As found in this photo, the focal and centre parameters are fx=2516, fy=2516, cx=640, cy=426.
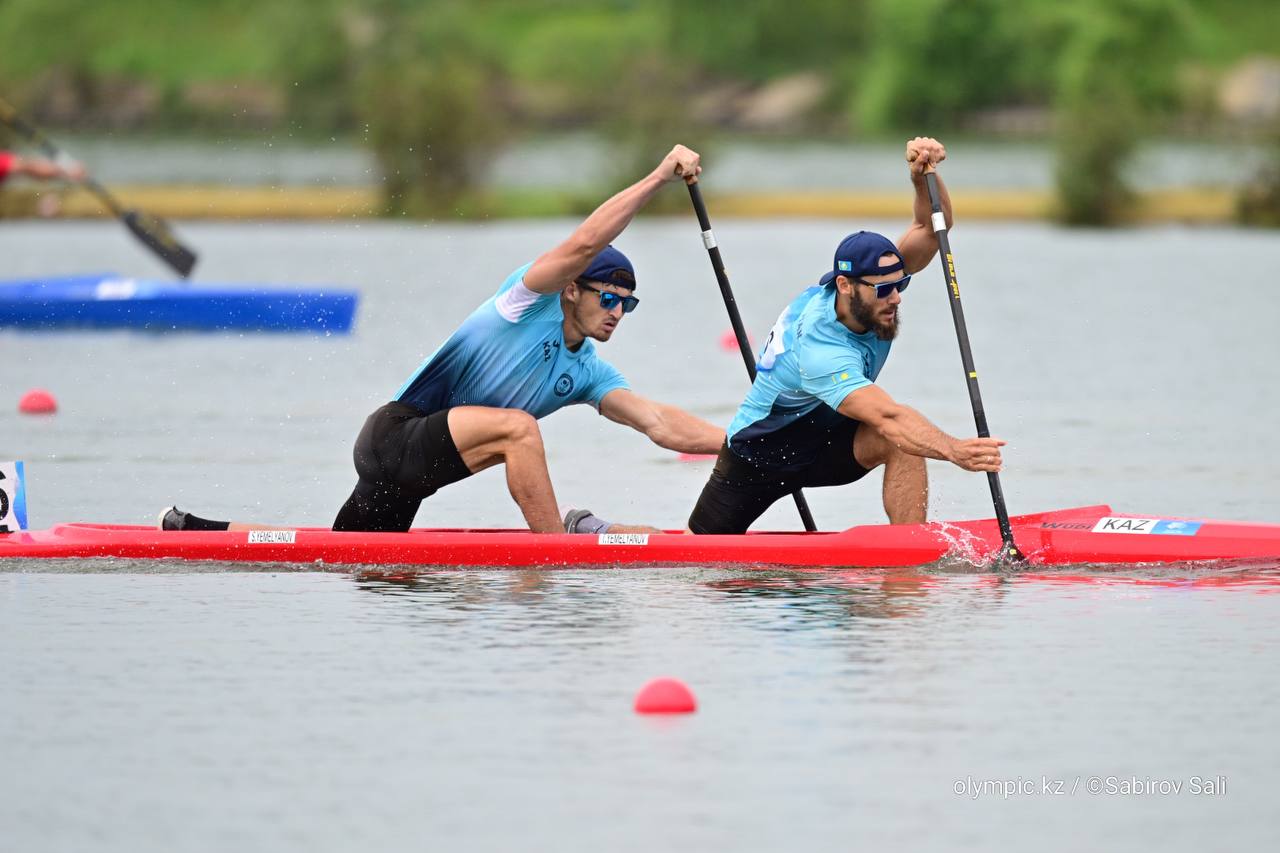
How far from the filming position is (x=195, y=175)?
2502 inches

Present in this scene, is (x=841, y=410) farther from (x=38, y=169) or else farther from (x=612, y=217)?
(x=38, y=169)

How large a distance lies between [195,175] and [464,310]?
116 feet

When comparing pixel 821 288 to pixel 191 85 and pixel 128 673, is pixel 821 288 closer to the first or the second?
pixel 128 673

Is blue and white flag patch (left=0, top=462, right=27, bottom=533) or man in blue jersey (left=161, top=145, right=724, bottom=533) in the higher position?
man in blue jersey (left=161, top=145, right=724, bottom=533)

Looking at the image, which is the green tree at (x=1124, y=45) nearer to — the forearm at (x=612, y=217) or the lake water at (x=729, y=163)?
the lake water at (x=729, y=163)

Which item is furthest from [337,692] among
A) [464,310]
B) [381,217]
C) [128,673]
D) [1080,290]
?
[381,217]

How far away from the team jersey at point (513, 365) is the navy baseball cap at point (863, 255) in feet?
4.15

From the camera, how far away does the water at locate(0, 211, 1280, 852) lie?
7.20 metres

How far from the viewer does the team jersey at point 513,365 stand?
36.4 feet

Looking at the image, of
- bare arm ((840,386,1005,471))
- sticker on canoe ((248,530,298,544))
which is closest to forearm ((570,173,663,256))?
bare arm ((840,386,1005,471))

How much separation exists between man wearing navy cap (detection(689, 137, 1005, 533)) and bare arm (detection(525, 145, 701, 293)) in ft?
2.63

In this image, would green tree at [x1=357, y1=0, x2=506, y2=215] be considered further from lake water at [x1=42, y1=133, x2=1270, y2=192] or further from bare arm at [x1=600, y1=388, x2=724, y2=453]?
bare arm at [x1=600, y1=388, x2=724, y2=453]
